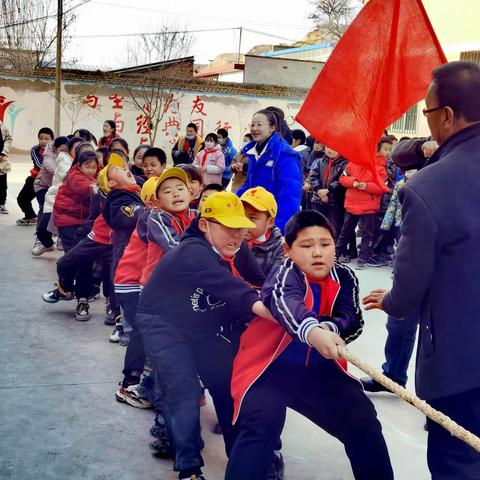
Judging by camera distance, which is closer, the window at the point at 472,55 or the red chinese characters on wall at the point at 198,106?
the window at the point at 472,55

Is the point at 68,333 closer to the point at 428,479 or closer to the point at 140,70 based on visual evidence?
the point at 428,479

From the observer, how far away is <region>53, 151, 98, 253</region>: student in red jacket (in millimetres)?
6902

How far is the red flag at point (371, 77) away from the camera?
3.43 metres

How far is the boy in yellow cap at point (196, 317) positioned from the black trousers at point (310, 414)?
0.40 metres

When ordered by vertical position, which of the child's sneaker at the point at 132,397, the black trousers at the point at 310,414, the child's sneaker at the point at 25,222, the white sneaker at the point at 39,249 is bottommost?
the child's sneaker at the point at 25,222

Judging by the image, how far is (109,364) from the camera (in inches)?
195

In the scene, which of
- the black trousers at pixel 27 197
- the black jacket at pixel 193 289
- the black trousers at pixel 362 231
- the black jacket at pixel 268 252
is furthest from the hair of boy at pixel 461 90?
the black trousers at pixel 27 197

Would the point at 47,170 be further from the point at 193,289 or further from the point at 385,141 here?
the point at 193,289

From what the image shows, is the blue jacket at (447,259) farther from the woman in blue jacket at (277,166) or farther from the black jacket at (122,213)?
the woman in blue jacket at (277,166)

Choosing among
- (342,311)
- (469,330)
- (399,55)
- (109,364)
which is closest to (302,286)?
(342,311)

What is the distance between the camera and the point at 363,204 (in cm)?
842

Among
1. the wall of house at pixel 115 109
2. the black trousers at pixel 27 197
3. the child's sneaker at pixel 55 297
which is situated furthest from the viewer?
the wall of house at pixel 115 109

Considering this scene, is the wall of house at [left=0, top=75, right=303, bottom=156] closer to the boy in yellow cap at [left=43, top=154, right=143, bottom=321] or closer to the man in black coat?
the boy in yellow cap at [left=43, top=154, right=143, bottom=321]

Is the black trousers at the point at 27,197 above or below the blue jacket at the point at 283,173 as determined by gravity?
below
